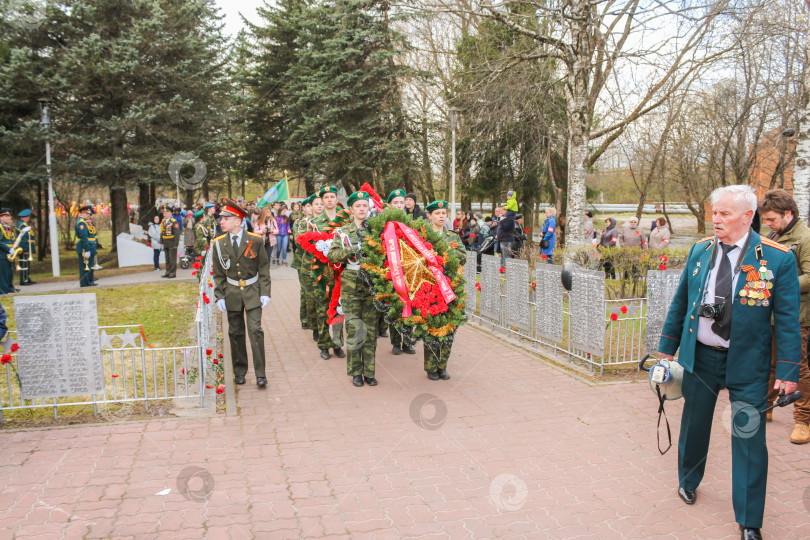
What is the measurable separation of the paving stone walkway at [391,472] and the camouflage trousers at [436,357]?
446 mm

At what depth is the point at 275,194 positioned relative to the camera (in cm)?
1831

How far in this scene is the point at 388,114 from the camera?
2522 cm

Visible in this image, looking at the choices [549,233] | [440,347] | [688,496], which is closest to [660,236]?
[549,233]

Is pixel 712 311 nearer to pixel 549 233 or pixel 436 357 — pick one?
pixel 436 357

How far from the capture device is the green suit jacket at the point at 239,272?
269 inches

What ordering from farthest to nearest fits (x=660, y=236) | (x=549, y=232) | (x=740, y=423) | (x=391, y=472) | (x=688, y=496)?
(x=660, y=236) < (x=549, y=232) < (x=391, y=472) < (x=688, y=496) < (x=740, y=423)

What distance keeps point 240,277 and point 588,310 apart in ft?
13.5

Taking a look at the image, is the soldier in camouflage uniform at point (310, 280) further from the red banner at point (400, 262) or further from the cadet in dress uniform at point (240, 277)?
the red banner at point (400, 262)

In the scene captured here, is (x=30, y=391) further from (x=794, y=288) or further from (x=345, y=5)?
(x=345, y=5)

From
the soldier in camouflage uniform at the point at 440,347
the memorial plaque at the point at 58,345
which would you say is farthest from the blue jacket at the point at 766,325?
the memorial plaque at the point at 58,345

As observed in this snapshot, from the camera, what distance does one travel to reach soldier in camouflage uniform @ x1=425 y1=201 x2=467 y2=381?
7039mm

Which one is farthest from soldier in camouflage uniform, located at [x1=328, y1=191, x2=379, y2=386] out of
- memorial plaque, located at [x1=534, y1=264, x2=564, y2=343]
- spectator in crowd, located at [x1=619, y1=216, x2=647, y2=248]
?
spectator in crowd, located at [x1=619, y1=216, x2=647, y2=248]

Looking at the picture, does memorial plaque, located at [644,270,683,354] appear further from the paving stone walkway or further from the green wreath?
the green wreath

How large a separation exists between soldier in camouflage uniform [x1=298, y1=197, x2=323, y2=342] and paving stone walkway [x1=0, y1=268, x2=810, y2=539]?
2338mm
